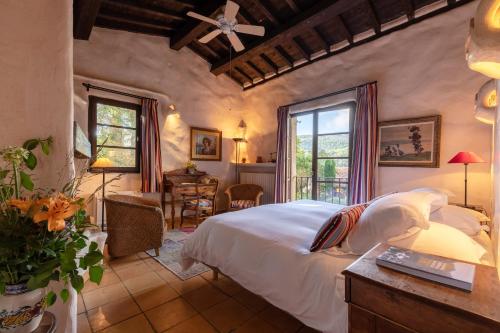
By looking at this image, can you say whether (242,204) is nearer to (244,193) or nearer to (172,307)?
(244,193)

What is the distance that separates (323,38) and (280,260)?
3763 millimetres

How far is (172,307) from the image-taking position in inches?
71.4

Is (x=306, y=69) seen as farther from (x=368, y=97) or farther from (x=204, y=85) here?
(x=204, y=85)

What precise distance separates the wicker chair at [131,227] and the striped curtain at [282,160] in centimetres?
245

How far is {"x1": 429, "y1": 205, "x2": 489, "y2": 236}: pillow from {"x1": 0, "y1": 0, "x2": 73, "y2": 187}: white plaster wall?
252cm

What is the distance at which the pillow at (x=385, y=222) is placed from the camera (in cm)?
118

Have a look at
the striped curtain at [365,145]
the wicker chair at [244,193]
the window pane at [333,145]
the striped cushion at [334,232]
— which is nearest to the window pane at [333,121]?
the window pane at [333,145]

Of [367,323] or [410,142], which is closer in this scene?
[367,323]

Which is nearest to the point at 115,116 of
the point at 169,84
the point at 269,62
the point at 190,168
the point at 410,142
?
the point at 169,84

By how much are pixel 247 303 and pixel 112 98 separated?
3.85m

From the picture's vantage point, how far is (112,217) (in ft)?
8.33

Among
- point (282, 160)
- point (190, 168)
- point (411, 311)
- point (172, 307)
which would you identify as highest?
point (282, 160)

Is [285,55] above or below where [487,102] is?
above

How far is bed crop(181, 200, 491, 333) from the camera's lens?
1.19 meters
